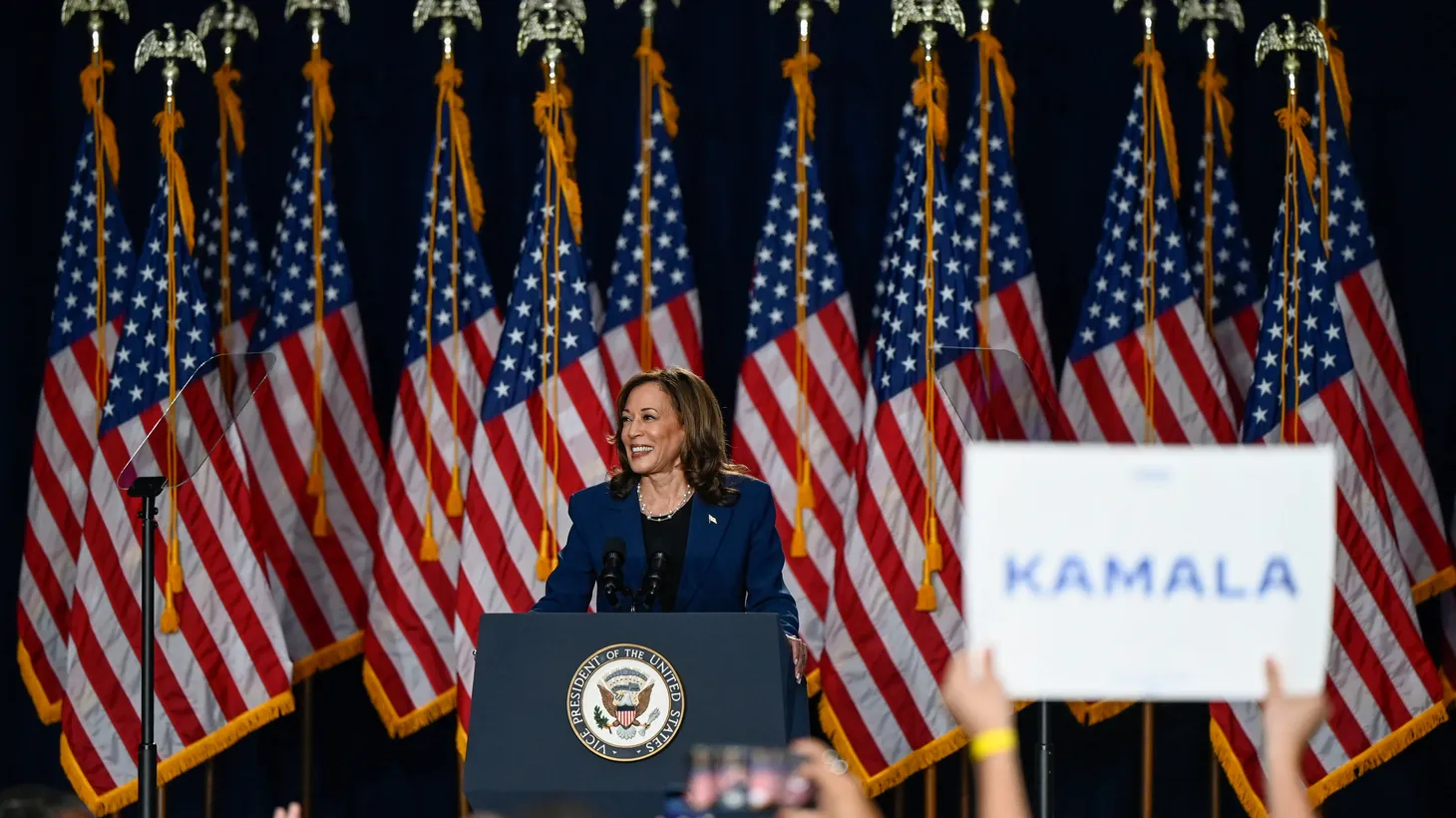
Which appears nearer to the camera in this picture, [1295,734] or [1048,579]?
→ [1295,734]

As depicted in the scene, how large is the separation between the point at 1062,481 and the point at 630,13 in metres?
4.93

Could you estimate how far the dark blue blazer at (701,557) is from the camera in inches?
157

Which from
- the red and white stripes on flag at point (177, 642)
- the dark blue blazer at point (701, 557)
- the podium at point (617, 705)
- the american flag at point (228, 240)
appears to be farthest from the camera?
the american flag at point (228, 240)

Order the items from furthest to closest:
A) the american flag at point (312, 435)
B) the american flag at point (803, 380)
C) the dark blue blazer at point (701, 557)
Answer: the american flag at point (312, 435) → the american flag at point (803, 380) → the dark blue blazer at point (701, 557)

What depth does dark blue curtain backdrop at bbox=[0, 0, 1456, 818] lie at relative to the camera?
605cm

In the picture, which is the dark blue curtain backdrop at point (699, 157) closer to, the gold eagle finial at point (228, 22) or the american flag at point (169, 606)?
the gold eagle finial at point (228, 22)

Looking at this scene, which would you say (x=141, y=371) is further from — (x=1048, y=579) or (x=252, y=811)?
(x=1048, y=579)

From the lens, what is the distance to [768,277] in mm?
5809

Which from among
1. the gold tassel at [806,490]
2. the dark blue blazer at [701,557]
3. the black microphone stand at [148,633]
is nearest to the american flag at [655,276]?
the gold tassel at [806,490]

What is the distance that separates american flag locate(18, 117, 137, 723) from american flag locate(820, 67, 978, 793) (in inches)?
102

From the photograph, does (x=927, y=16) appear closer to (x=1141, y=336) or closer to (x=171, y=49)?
(x=1141, y=336)

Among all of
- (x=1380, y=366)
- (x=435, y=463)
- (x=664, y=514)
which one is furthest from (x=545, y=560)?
(x=1380, y=366)

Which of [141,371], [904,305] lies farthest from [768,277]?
[141,371]

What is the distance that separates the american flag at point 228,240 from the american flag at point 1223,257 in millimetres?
3251
